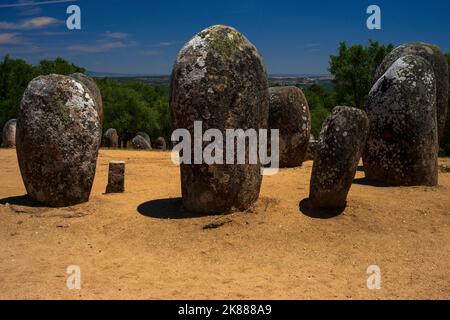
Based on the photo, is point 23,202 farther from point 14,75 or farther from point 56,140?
point 14,75

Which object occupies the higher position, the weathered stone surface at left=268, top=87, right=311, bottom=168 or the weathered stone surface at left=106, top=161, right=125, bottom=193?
the weathered stone surface at left=268, top=87, right=311, bottom=168

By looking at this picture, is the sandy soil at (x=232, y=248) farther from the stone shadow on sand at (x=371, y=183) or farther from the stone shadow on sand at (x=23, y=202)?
the stone shadow on sand at (x=371, y=183)

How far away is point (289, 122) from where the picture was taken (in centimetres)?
1401

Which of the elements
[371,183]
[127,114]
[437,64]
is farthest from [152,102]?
[371,183]

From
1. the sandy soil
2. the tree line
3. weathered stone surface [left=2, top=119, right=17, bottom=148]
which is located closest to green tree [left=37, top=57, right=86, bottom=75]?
the tree line

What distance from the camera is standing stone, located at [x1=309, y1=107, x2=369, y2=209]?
8.15m

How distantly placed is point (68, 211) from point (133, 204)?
122 cm

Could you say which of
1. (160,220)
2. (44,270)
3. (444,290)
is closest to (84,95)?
(160,220)

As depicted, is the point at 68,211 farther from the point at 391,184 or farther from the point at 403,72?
the point at 403,72

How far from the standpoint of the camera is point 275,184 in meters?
10.8

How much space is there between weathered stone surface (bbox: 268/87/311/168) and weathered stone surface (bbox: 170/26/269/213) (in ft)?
18.8

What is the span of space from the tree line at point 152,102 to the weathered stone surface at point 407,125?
1882cm

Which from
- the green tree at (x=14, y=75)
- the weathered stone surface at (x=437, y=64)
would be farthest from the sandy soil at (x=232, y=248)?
the green tree at (x=14, y=75)

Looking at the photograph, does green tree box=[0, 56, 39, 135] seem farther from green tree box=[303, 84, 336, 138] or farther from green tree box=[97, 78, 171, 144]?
green tree box=[303, 84, 336, 138]
